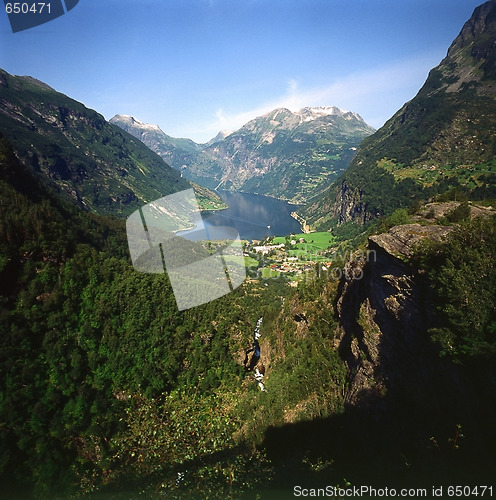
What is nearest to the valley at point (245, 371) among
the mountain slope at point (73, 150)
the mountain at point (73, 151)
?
the mountain at point (73, 151)

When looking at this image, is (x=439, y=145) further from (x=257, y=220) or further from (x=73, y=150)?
(x=73, y=150)

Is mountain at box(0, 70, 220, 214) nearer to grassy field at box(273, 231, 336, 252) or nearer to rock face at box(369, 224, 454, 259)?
grassy field at box(273, 231, 336, 252)

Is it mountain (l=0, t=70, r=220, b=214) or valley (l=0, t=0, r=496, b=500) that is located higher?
mountain (l=0, t=70, r=220, b=214)

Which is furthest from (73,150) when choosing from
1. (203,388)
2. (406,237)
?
(406,237)

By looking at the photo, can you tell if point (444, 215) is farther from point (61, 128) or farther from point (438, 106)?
point (61, 128)

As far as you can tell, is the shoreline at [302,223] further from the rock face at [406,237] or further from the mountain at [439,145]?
the rock face at [406,237]

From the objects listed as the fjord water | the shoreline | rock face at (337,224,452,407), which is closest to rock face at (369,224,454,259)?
rock face at (337,224,452,407)
